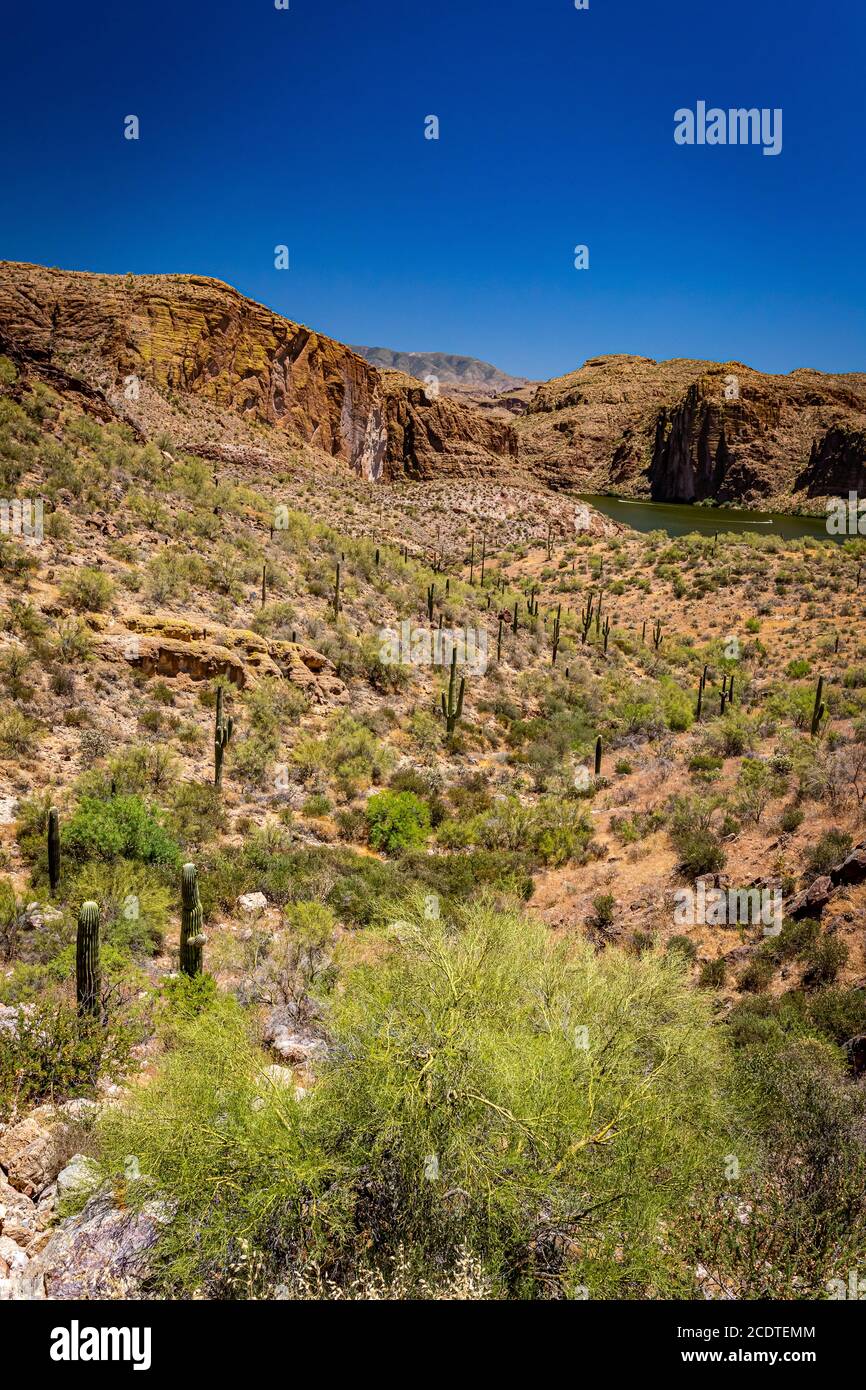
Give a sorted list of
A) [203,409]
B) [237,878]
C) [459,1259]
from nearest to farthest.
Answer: [459,1259]
[237,878]
[203,409]

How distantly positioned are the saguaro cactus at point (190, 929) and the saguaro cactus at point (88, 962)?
1003 mm

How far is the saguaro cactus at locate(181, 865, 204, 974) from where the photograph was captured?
7.49 metres

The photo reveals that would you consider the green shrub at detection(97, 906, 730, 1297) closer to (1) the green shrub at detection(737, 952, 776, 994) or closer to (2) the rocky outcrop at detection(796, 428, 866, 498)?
(1) the green shrub at detection(737, 952, 776, 994)

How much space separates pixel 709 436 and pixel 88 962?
115 meters

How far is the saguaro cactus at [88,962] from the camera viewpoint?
6465 millimetres

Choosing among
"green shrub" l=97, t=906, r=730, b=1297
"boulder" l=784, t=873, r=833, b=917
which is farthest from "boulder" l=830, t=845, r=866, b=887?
"green shrub" l=97, t=906, r=730, b=1297

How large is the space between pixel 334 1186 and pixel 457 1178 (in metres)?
0.74

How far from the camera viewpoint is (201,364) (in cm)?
4303

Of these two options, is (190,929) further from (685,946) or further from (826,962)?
(826,962)

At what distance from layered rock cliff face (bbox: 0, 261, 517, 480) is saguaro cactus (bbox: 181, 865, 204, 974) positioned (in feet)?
80.0

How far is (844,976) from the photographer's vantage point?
8180 mm

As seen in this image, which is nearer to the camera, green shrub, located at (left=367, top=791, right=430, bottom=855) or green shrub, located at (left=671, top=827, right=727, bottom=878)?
green shrub, located at (left=671, top=827, right=727, bottom=878)

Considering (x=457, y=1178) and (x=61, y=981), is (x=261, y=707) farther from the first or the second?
(x=457, y=1178)
